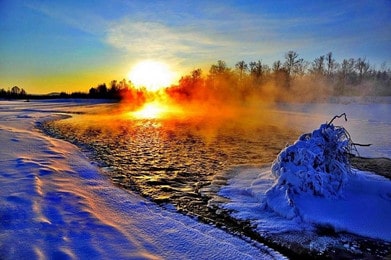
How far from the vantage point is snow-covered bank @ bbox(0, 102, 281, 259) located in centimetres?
306

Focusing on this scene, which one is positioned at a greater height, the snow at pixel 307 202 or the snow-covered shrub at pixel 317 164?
the snow-covered shrub at pixel 317 164

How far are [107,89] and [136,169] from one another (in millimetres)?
73840

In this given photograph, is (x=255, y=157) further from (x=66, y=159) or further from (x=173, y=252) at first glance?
(x=173, y=252)

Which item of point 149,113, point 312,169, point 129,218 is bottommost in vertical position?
point 129,218

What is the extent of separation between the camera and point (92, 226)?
140 inches

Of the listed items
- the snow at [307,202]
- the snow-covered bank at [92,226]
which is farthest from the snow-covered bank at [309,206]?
the snow-covered bank at [92,226]

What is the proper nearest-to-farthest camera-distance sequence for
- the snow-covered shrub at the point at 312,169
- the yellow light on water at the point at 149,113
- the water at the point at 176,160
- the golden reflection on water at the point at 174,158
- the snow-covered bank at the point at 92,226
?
the snow-covered bank at the point at 92,226 < the snow-covered shrub at the point at 312,169 < the water at the point at 176,160 < the golden reflection on water at the point at 174,158 < the yellow light on water at the point at 149,113

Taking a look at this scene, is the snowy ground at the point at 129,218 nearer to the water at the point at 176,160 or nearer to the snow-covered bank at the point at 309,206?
the snow-covered bank at the point at 309,206

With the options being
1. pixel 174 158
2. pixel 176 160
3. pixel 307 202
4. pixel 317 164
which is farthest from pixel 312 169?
pixel 174 158

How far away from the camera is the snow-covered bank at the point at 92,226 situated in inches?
120

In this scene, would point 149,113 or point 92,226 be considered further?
point 149,113

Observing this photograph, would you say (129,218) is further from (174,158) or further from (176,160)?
(174,158)

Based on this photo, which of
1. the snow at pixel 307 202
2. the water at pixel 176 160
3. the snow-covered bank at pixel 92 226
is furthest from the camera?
the water at pixel 176 160

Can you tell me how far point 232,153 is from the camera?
8680 millimetres
